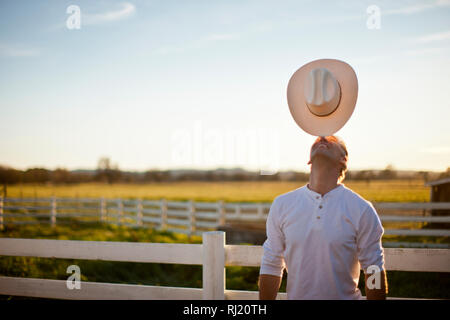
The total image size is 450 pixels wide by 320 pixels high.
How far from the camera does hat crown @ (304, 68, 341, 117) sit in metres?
2.39

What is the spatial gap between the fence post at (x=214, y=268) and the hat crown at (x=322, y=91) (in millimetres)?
1732

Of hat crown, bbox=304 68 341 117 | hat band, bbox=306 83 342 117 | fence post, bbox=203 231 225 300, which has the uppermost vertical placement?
hat crown, bbox=304 68 341 117

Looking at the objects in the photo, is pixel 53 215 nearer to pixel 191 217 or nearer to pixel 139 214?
pixel 139 214

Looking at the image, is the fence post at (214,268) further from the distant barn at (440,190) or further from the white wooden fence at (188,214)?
the distant barn at (440,190)

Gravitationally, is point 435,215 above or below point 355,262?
below

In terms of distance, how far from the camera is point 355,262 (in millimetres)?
2180

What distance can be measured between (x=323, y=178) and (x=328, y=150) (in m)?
0.15

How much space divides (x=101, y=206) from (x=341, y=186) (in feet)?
59.4

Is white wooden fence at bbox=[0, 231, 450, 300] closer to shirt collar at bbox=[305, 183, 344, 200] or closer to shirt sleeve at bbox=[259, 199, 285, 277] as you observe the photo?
shirt sleeve at bbox=[259, 199, 285, 277]

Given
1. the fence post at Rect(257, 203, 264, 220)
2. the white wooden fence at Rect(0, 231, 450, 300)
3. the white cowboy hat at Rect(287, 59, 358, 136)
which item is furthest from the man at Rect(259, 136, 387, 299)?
the fence post at Rect(257, 203, 264, 220)

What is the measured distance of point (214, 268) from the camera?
368 cm

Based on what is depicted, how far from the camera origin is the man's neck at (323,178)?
2213 millimetres
